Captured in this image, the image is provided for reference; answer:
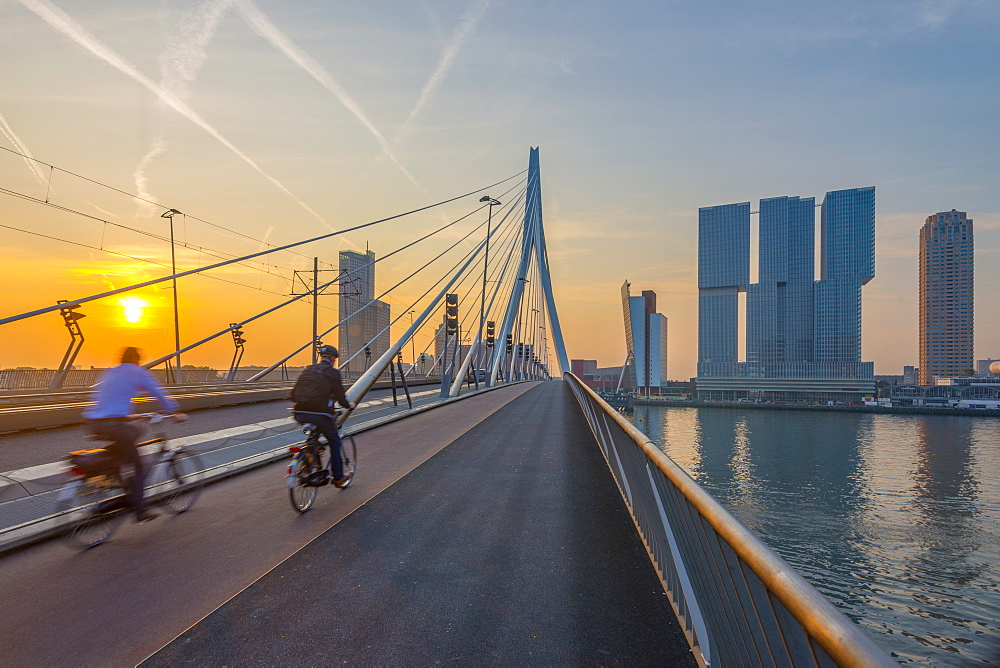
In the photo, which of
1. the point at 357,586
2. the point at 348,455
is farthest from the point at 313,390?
the point at 357,586

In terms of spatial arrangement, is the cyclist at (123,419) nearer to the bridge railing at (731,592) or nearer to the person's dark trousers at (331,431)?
the person's dark trousers at (331,431)

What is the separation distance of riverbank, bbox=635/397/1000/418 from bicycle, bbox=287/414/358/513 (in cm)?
15699

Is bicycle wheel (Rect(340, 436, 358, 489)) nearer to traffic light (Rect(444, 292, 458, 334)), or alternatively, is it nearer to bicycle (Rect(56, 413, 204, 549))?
bicycle (Rect(56, 413, 204, 549))

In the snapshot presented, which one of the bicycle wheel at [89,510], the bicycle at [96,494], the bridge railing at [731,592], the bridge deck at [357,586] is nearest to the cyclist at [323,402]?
the bridge deck at [357,586]

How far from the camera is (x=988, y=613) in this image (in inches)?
1140

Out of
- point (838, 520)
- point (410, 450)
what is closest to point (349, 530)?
point (410, 450)

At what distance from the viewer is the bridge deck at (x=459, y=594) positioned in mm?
3240

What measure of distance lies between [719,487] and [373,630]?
55190mm

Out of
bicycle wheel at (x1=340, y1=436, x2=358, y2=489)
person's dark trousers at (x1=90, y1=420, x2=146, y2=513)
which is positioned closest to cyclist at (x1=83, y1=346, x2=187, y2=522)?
person's dark trousers at (x1=90, y1=420, x2=146, y2=513)

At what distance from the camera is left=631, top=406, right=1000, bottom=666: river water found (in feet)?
88.8

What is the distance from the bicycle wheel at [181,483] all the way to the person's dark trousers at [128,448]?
1.88 ft

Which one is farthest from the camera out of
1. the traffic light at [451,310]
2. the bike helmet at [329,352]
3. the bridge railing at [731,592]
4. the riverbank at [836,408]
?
the riverbank at [836,408]

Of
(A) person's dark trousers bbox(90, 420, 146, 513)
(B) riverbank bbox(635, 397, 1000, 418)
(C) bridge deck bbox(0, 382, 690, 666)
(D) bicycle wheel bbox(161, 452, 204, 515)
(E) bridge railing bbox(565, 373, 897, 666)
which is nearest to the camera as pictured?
(E) bridge railing bbox(565, 373, 897, 666)

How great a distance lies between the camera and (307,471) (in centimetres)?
632
